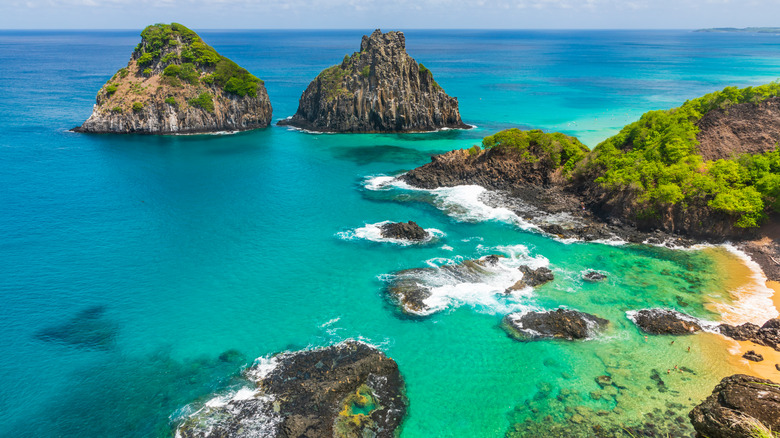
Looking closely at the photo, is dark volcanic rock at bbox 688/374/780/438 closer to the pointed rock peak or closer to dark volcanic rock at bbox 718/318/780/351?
dark volcanic rock at bbox 718/318/780/351

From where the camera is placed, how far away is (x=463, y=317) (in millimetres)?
40719

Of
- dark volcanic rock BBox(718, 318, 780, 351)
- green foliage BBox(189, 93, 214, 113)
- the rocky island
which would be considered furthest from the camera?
green foliage BBox(189, 93, 214, 113)

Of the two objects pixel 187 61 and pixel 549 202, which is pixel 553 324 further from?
pixel 187 61

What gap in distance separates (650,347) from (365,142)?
258ft

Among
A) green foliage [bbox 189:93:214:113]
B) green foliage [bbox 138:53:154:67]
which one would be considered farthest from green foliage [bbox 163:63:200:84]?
green foliage [bbox 138:53:154:67]

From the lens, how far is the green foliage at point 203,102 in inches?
4385

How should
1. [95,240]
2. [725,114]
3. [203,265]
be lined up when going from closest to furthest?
[203,265] < [95,240] < [725,114]

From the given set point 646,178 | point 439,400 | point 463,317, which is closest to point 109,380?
point 439,400

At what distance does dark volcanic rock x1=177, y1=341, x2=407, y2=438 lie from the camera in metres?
28.8

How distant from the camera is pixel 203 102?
366ft

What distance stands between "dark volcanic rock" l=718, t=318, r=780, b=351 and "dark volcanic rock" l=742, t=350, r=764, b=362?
6.98 feet

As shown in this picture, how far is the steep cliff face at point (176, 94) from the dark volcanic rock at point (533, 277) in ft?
298

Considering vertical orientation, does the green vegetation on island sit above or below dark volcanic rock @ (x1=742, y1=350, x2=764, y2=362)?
above

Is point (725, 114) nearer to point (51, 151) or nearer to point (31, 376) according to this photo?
point (31, 376)
